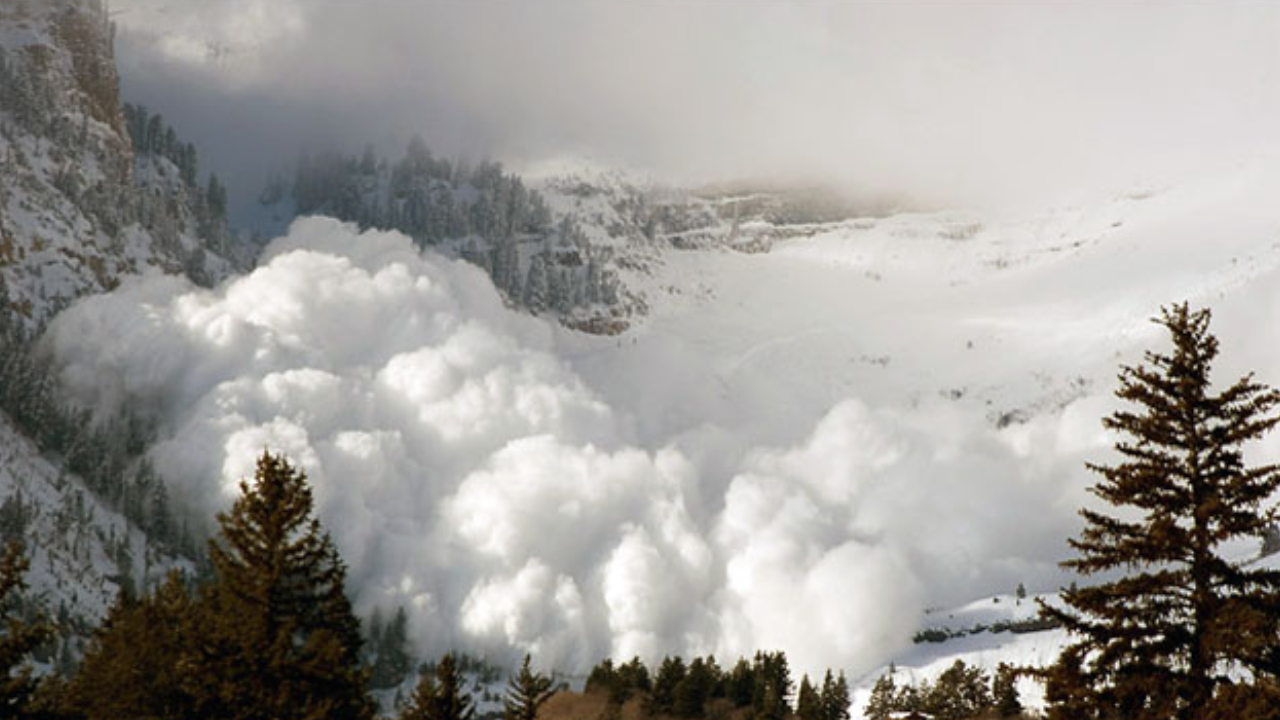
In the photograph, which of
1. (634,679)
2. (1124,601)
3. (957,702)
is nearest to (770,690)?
(634,679)

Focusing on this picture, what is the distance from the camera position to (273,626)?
32469 mm

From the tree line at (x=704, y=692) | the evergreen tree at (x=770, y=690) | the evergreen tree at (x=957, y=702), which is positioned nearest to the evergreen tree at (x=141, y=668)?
the evergreen tree at (x=770, y=690)

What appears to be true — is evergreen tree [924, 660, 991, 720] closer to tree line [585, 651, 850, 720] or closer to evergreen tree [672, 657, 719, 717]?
tree line [585, 651, 850, 720]

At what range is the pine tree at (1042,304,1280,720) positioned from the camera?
25.2 m

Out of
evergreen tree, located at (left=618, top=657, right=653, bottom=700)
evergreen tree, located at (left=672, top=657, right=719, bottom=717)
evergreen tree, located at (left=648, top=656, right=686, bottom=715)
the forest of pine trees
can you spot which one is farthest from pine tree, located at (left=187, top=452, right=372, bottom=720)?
evergreen tree, located at (left=618, top=657, right=653, bottom=700)

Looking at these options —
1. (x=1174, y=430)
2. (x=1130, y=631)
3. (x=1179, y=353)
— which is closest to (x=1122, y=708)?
(x=1130, y=631)

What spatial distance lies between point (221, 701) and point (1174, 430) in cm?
2516

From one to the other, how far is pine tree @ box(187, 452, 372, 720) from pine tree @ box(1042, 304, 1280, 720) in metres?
18.9

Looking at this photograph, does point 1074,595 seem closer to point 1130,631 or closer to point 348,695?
point 1130,631

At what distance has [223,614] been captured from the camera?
3241cm

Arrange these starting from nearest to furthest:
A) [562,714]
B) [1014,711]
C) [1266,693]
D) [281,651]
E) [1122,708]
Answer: [1266,693] → [1122,708] → [281,651] → [1014,711] → [562,714]

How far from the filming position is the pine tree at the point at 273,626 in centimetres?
3086

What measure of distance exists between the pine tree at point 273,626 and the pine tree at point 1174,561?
62.1ft

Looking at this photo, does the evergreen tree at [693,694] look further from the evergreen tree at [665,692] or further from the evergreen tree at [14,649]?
the evergreen tree at [14,649]
